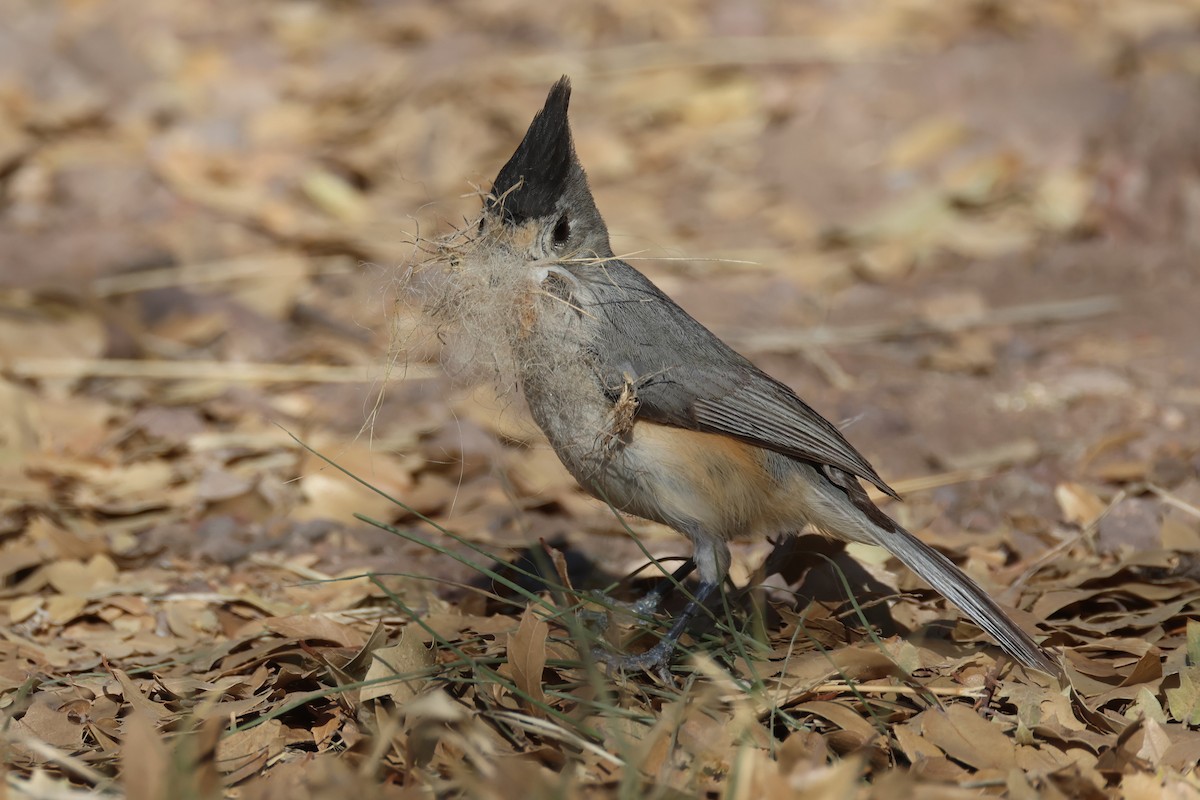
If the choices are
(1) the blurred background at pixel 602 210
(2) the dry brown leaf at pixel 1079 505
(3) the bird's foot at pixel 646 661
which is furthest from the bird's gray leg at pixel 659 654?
(2) the dry brown leaf at pixel 1079 505

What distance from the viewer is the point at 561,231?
135 inches

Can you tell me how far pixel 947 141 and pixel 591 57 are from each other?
98.5 inches

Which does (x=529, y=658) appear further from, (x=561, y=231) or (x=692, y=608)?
(x=561, y=231)

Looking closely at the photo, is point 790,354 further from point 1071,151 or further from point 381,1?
point 381,1

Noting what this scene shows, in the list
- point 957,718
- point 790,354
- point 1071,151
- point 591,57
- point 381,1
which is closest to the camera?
point 957,718

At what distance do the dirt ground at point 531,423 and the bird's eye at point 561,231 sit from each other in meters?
0.19

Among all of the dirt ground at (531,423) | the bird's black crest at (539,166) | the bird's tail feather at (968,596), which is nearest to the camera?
the dirt ground at (531,423)

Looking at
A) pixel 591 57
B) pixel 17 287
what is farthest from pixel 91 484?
pixel 591 57

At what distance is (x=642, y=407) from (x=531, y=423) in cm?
32

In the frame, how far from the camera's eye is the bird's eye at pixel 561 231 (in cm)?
339

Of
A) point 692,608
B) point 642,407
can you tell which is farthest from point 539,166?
point 692,608

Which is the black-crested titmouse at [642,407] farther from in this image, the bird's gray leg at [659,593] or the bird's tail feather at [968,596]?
the bird's gray leg at [659,593]

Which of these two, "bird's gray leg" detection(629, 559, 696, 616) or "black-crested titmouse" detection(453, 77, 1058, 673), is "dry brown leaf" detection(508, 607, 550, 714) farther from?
"bird's gray leg" detection(629, 559, 696, 616)

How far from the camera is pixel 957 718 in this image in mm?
2777
